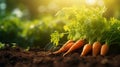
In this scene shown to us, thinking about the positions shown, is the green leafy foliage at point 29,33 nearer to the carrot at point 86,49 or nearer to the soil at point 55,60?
the soil at point 55,60

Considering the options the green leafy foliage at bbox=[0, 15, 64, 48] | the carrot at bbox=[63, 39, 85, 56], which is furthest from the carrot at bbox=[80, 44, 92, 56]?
the green leafy foliage at bbox=[0, 15, 64, 48]

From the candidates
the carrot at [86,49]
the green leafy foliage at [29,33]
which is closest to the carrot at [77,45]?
the carrot at [86,49]

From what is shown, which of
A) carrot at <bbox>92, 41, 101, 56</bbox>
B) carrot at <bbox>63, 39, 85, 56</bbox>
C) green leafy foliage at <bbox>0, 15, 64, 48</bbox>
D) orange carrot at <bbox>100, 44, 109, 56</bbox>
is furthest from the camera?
green leafy foliage at <bbox>0, 15, 64, 48</bbox>

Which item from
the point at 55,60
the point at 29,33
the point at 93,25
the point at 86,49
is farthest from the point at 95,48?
the point at 29,33

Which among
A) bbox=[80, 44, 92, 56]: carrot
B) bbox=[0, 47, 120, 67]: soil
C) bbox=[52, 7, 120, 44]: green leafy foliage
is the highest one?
bbox=[52, 7, 120, 44]: green leafy foliage

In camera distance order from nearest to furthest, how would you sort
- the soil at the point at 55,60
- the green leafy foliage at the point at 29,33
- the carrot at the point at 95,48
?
the soil at the point at 55,60
the carrot at the point at 95,48
the green leafy foliage at the point at 29,33

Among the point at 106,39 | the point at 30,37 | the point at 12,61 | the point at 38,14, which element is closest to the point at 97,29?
the point at 106,39

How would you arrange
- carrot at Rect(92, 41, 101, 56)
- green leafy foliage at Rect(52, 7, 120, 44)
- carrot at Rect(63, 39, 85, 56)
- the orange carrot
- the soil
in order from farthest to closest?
carrot at Rect(63, 39, 85, 56) → green leafy foliage at Rect(52, 7, 120, 44) → carrot at Rect(92, 41, 101, 56) → the orange carrot → the soil

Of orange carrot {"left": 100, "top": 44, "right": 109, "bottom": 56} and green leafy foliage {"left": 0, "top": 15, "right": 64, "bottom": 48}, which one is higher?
green leafy foliage {"left": 0, "top": 15, "right": 64, "bottom": 48}

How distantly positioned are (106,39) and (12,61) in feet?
6.03

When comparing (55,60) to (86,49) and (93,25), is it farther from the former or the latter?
(93,25)

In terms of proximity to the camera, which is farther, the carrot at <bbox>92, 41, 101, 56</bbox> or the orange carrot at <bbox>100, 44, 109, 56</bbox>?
the carrot at <bbox>92, 41, 101, 56</bbox>

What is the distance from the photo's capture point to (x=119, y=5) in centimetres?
1681

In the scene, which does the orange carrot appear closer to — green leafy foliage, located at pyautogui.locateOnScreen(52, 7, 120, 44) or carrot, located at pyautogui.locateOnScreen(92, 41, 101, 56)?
carrot, located at pyautogui.locateOnScreen(92, 41, 101, 56)
